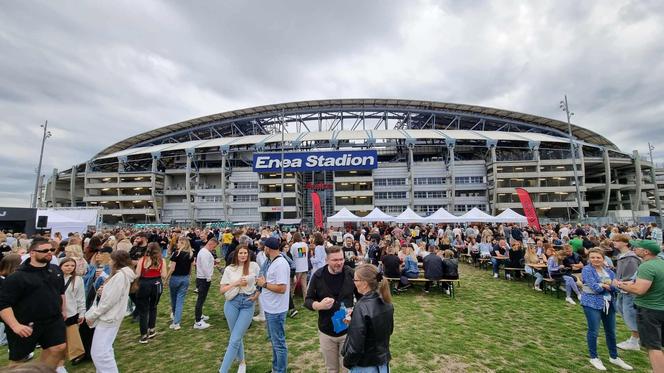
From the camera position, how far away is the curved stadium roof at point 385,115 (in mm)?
57656

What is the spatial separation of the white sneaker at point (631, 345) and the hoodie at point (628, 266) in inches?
69.3

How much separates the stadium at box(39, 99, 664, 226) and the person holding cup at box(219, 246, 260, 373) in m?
39.9

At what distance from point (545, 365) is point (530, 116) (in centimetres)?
6541

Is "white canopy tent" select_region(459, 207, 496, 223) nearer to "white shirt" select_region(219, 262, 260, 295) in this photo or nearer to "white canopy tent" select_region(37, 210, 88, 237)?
"white shirt" select_region(219, 262, 260, 295)

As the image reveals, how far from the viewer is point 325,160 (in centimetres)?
4488

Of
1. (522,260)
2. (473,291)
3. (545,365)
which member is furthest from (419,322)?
(522,260)

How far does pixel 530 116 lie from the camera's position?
2245 inches

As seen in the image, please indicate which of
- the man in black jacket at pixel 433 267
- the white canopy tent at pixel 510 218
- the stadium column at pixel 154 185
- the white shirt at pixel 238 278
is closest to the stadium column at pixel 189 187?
the stadium column at pixel 154 185

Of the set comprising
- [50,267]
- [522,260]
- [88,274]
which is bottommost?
[522,260]

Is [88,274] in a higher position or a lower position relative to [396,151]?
lower

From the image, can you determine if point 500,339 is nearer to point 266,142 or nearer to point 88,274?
point 88,274

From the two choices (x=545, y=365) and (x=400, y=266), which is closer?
(x=545, y=365)

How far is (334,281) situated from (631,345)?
6.85 m

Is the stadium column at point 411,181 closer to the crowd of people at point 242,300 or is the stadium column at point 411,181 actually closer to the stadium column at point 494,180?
the stadium column at point 494,180
